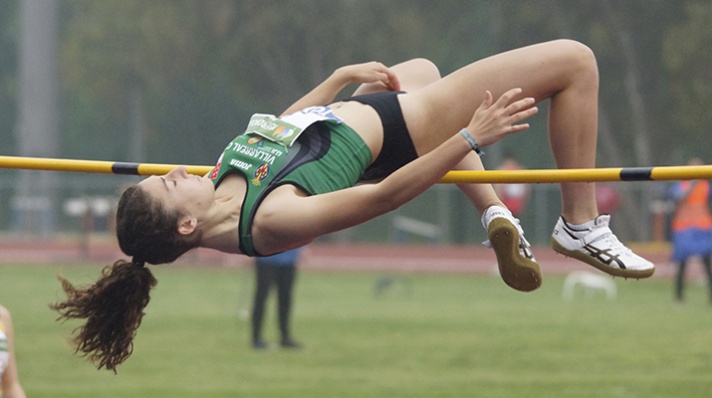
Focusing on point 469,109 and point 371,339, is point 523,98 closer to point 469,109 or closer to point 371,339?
point 469,109

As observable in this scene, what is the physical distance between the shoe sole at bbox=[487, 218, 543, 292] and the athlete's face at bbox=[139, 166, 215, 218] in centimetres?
108

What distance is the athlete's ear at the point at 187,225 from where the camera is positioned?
5.05 meters

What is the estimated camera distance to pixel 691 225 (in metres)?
16.0

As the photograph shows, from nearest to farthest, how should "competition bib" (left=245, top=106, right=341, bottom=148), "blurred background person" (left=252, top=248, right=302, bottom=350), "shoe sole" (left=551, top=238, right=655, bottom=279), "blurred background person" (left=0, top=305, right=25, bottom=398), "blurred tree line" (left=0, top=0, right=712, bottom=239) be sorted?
"blurred background person" (left=0, top=305, right=25, bottom=398), "competition bib" (left=245, top=106, right=341, bottom=148), "shoe sole" (left=551, top=238, right=655, bottom=279), "blurred background person" (left=252, top=248, right=302, bottom=350), "blurred tree line" (left=0, top=0, right=712, bottom=239)

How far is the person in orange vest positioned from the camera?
52.0 feet

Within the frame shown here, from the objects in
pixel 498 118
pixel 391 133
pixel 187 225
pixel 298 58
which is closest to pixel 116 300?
pixel 187 225

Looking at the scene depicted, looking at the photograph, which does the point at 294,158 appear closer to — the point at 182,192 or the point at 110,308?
the point at 182,192

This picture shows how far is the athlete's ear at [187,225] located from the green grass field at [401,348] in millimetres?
4028

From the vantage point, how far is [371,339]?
1378 centimetres

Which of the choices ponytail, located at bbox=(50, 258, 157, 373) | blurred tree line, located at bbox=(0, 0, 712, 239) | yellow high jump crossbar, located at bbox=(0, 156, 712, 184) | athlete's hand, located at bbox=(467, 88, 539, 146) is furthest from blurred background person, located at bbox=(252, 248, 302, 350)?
blurred tree line, located at bbox=(0, 0, 712, 239)

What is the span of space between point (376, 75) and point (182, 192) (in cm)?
94

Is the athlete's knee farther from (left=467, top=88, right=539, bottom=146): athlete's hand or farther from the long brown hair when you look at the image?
the long brown hair

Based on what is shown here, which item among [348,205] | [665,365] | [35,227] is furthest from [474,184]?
[35,227]

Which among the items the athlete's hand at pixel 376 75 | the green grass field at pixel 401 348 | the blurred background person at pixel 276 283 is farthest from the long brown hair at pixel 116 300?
the blurred background person at pixel 276 283
